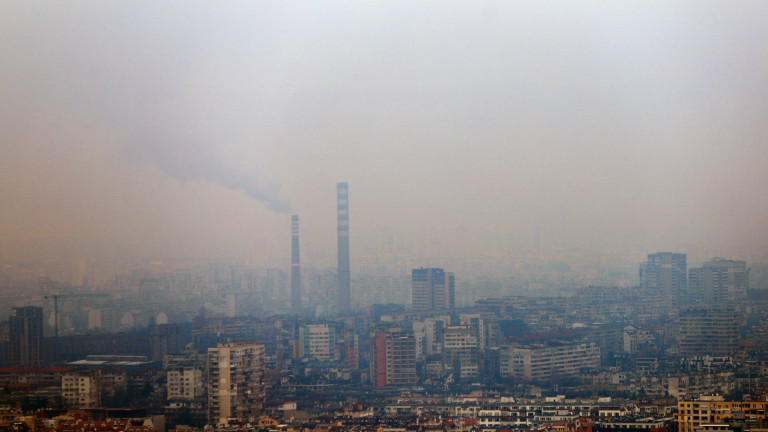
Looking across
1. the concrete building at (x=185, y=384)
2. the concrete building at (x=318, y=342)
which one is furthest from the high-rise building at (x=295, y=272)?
the concrete building at (x=185, y=384)

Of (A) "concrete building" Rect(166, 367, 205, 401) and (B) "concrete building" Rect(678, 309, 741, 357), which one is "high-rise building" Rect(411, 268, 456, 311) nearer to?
(B) "concrete building" Rect(678, 309, 741, 357)

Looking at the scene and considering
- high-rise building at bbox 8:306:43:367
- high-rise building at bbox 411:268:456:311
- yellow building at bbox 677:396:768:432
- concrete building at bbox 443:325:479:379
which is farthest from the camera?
high-rise building at bbox 411:268:456:311

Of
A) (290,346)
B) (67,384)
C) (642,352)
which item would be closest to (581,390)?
(642,352)

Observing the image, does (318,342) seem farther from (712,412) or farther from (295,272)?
(712,412)

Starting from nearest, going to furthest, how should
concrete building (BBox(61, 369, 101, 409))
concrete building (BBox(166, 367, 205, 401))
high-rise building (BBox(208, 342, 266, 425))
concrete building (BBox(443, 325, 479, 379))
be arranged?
high-rise building (BBox(208, 342, 266, 425)), concrete building (BBox(61, 369, 101, 409)), concrete building (BBox(166, 367, 205, 401)), concrete building (BBox(443, 325, 479, 379))

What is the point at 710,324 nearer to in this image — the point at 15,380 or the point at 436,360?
the point at 436,360

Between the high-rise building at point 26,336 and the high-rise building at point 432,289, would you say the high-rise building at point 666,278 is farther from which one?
the high-rise building at point 26,336

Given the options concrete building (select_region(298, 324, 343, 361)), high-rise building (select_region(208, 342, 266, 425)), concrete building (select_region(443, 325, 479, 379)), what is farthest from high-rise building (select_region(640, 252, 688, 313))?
high-rise building (select_region(208, 342, 266, 425))
